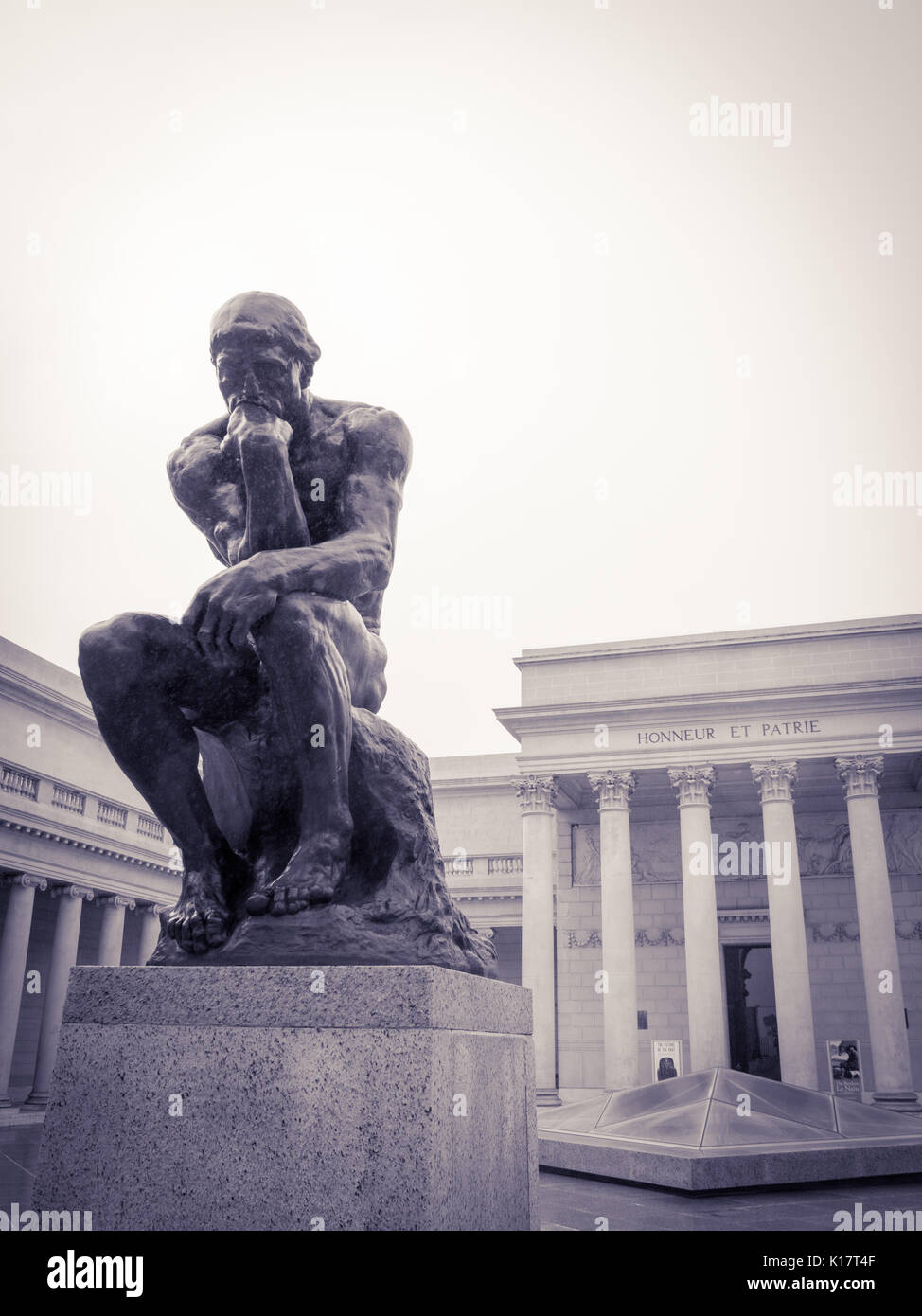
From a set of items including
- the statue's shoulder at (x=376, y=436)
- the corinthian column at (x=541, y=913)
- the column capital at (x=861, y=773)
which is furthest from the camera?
the corinthian column at (x=541, y=913)

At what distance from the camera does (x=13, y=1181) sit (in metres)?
7.74

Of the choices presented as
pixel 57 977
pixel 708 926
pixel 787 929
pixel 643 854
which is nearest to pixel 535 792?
pixel 643 854

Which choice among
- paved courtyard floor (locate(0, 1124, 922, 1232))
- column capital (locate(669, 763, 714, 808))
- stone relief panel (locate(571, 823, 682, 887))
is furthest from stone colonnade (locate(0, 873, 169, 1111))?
paved courtyard floor (locate(0, 1124, 922, 1232))

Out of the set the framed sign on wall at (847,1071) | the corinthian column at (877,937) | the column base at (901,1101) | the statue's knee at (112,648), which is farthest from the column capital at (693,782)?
the statue's knee at (112,648)

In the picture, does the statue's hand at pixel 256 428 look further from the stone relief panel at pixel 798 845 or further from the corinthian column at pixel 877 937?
the stone relief panel at pixel 798 845

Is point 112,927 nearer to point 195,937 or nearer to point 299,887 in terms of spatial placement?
point 195,937

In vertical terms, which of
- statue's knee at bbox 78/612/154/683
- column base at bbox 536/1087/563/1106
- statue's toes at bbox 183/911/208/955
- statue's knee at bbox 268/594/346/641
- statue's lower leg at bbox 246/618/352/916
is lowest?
column base at bbox 536/1087/563/1106

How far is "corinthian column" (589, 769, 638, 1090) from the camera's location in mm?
28031

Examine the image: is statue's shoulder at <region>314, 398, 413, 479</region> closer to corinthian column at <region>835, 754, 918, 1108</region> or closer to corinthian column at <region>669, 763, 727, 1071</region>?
corinthian column at <region>669, 763, 727, 1071</region>

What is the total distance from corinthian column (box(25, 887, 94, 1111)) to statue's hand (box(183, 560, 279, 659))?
87.6 feet

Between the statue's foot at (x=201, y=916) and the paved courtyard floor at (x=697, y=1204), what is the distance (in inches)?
97.7

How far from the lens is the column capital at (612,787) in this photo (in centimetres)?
3081

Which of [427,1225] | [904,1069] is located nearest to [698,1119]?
[427,1225]
